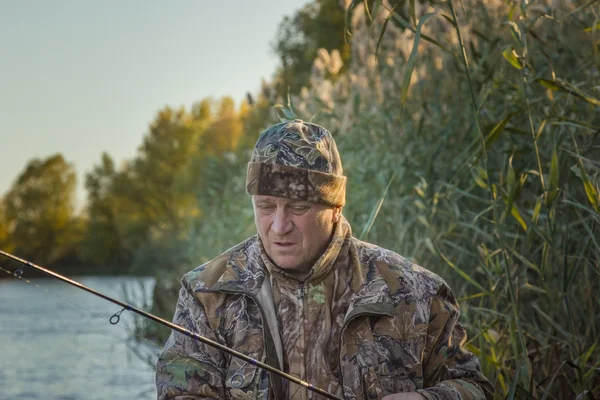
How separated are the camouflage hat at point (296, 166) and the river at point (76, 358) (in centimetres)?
294

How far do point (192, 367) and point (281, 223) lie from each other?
477 mm

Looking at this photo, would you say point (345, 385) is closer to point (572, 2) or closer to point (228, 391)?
point (228, 391)

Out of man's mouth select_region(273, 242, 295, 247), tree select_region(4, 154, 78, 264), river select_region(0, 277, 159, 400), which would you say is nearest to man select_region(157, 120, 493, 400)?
man's mouth select_region(273, 242, 295, 247)

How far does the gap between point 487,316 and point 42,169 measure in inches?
2332

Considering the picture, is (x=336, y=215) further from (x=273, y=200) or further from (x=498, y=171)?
(x=498, y=171)

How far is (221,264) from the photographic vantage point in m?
2.88

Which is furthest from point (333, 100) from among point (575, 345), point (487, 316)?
A: point (575, 345)

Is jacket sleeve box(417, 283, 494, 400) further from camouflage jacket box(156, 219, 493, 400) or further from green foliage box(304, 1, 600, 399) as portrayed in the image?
green foliage box(304, 1, 600, 399)

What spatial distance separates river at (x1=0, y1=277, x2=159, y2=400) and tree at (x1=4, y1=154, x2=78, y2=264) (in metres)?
36.9

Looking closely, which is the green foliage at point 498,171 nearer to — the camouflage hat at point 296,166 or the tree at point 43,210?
the camouflage hat at point 296,166

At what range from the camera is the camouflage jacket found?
2.75 meters

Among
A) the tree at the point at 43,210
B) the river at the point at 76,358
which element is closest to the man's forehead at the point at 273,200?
the river at the point at 76,358

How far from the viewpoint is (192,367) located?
271 cm

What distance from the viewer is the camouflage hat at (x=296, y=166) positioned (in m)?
2.77
